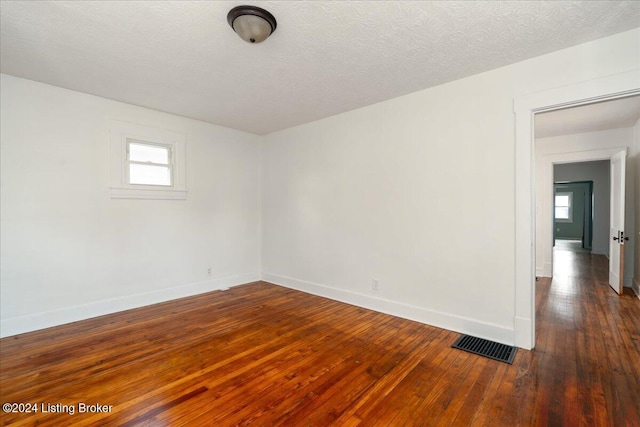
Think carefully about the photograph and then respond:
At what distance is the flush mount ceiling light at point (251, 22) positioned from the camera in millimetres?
1962

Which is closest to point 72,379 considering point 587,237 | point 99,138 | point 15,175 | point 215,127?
point 15,175

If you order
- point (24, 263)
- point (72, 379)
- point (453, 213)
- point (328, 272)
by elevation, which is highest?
point (453, 213)

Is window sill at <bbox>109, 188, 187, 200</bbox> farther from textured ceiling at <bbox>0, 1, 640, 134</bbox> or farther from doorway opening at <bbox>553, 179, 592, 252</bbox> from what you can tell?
doorway opening at <bbox>553, 179, 592, 252</bbox>

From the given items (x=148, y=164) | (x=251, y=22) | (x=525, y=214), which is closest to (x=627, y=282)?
(x=525, y=214)

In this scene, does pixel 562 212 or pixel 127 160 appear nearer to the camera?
pixel 127 160

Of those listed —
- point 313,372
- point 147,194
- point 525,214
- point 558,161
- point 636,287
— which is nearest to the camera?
point 313,372

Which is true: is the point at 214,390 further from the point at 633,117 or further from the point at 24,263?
the point at 633,117

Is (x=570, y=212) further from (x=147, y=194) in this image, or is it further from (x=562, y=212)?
(x=147, y=194)

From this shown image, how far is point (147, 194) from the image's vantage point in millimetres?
3988

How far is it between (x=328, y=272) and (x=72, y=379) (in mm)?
2975

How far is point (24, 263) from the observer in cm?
311

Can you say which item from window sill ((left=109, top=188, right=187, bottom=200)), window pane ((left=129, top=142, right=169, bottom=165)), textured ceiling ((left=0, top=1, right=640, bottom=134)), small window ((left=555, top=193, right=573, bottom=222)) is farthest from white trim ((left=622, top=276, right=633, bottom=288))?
small window ((left=555, top=193, right=573, bottom=222))

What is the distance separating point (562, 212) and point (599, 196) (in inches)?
190

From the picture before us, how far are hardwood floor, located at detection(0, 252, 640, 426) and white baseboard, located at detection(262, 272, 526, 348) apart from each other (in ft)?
0.48
